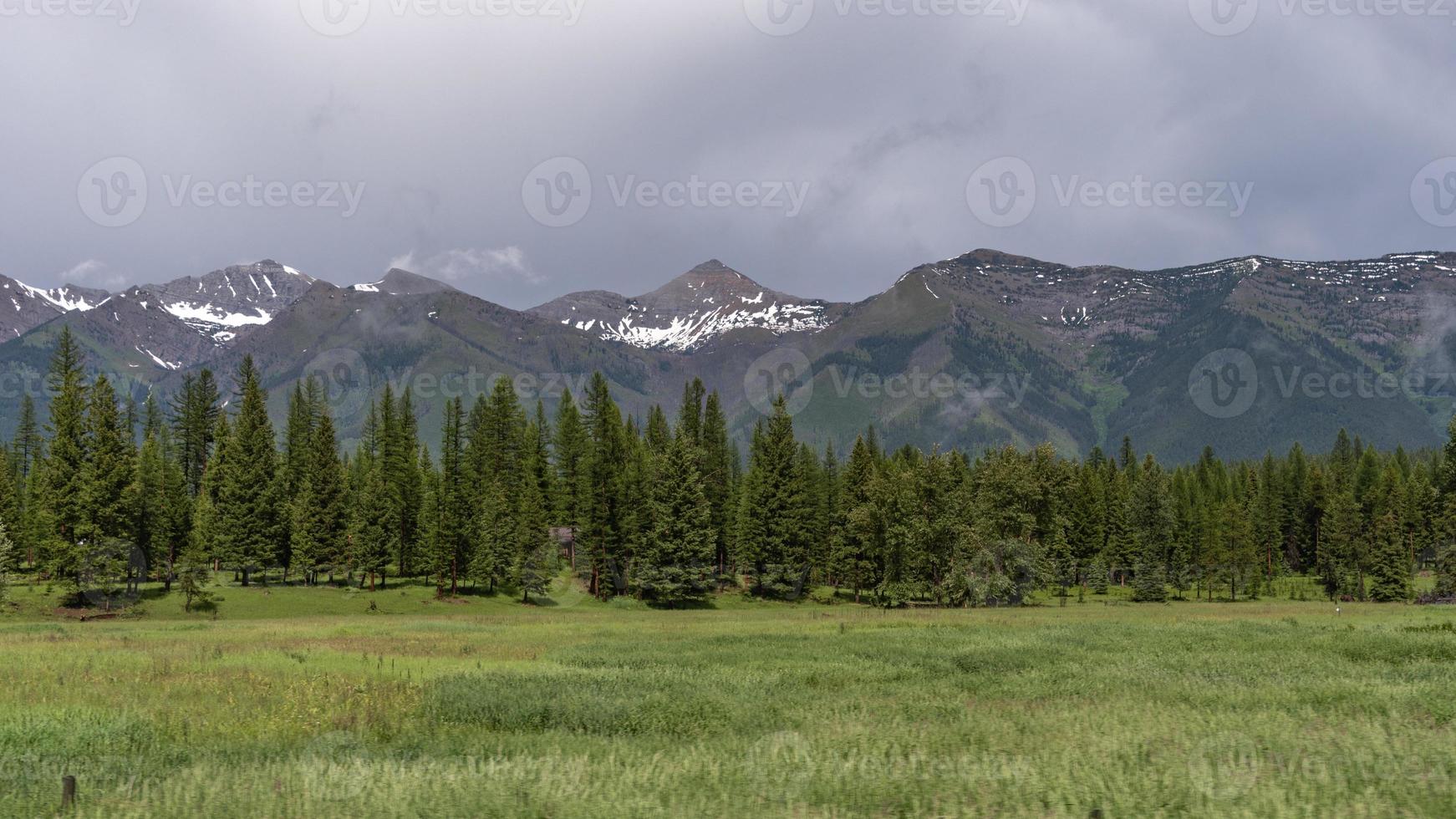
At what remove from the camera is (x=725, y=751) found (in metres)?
14.2

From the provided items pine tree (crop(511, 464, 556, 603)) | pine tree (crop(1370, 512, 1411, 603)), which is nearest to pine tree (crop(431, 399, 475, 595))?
pine tree (crop(511, 464, 556, 603))

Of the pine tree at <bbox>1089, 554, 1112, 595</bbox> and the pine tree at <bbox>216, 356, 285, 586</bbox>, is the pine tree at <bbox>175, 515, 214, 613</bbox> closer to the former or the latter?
the pine tree at <bbox>216, 356, 285, 586</bbox>

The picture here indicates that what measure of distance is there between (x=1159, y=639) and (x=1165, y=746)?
24120 mm


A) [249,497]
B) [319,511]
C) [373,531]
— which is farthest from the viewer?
[319,511]

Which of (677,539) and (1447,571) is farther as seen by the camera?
(1447,571)

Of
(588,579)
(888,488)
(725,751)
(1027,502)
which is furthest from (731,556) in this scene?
(725,751)

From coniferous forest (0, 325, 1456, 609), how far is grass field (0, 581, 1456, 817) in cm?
3655

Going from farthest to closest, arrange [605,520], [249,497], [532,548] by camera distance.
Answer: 1. [532,548]
2. [605,520]
3. [249,497]

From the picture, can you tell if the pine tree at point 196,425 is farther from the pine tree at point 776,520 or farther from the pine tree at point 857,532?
the pine tree at point 857,532

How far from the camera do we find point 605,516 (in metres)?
80.0

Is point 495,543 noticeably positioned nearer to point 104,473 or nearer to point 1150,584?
point 104,473

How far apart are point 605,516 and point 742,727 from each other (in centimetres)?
6436

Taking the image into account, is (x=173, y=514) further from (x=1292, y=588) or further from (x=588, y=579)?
(x=1292, y=588)

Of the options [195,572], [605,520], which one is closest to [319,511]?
[195,572]
